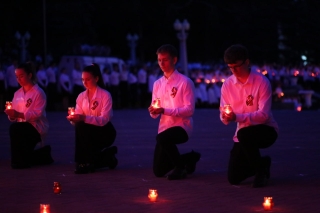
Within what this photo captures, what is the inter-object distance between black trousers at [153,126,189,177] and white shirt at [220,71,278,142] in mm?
936

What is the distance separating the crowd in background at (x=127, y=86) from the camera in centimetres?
3288

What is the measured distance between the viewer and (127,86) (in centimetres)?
3666

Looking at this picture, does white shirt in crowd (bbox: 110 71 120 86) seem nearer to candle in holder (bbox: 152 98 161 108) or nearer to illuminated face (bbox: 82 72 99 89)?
illuminated face (bbox: 82 72 99 89)

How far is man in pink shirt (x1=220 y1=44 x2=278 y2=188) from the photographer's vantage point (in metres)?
10.8

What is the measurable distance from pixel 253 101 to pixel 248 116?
0.31 meters

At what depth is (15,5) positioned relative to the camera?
52.4m

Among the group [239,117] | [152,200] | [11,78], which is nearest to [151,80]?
[11,78]

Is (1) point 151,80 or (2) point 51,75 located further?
(1) point 151,80

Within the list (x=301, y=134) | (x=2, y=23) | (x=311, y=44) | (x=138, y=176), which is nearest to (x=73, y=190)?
(x=138, y=176)

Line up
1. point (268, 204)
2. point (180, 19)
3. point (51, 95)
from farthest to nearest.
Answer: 1. point (180, 19)
2. point (51, 95)
3. point (268, 204)

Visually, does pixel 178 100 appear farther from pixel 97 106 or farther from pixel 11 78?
pixel 11 78

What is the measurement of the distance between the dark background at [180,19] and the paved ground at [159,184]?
37.3m

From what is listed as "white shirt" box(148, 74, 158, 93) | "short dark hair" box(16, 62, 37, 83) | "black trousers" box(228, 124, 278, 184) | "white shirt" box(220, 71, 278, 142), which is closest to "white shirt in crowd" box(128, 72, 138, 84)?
"white shirt" box(148, 74, 158, 93)

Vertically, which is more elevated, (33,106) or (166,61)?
(166,61)
